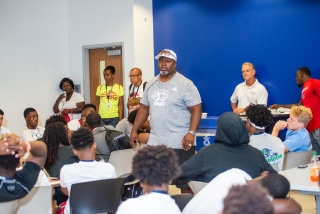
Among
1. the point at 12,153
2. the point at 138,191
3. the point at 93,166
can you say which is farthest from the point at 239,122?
the point at 138,191

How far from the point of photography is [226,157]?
3268mm

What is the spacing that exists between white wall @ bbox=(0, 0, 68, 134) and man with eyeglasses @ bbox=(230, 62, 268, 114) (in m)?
4.08

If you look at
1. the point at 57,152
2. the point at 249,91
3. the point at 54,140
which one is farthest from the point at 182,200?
the point at 249,91

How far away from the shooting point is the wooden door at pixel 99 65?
974cm

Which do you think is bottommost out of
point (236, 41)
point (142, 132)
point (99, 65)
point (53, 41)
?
point (142, 132)

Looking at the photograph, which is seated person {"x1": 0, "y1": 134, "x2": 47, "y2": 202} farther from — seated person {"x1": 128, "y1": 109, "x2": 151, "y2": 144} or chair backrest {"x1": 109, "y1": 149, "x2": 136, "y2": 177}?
seated person {"x1": 128, "y1": 109, "x2": 151, "y2": 144}

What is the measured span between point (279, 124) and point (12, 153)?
3.54m

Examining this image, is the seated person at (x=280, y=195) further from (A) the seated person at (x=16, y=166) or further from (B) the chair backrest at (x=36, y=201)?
(B) the chair backrest at (x=36, y=201)

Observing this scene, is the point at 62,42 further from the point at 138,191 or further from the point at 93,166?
the point at 93,166

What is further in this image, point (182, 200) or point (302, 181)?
point (302, 181)

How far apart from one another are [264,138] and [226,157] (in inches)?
44.8

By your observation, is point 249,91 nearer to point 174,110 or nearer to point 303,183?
point 174,110

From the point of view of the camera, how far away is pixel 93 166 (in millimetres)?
3602

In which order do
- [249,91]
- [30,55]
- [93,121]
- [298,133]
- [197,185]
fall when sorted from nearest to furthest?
[197,185], [298,133], [93,121], [249,91], [30,55]
